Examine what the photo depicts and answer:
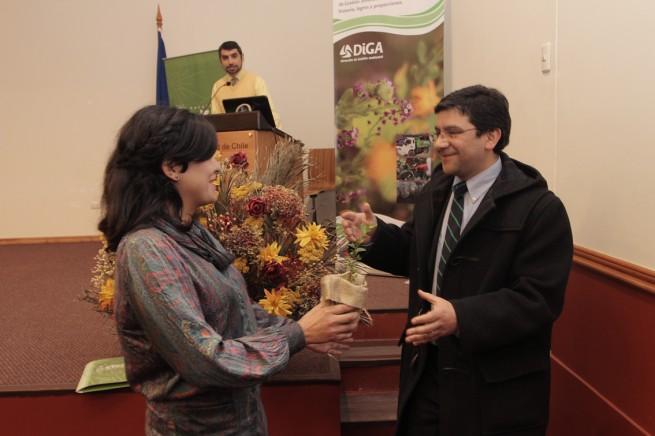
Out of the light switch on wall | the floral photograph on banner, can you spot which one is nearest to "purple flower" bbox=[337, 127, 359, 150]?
the floral photograph on banner

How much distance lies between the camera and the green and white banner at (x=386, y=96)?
371cm

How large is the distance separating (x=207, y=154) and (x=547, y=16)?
1.75 metres

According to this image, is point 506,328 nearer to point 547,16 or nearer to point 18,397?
point 547,16

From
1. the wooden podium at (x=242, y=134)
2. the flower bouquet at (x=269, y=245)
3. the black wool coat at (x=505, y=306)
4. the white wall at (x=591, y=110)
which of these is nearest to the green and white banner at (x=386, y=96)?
the white wall at (x=591, y=110)

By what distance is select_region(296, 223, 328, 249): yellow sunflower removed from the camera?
5.27ft

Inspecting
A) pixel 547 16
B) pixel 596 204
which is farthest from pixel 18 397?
pixel 547 16

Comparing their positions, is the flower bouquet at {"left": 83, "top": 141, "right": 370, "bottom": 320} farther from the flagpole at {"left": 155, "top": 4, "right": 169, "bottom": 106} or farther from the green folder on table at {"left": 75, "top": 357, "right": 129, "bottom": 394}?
the flagpole at {"left": 155, "top": 4, "right": 169, "bottom": 106}

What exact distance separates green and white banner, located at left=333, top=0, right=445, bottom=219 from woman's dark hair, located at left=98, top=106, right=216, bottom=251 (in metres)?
2.90

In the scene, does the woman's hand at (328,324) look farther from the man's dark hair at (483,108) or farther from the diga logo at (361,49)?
the diga logo at (361,49)

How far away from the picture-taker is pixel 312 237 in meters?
1.62

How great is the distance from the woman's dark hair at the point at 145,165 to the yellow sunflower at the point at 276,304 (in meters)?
0.65

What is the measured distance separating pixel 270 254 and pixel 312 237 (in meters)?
0.14

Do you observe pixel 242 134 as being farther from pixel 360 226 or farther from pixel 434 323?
pixel 434 323

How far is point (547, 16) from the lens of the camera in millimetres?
2203
